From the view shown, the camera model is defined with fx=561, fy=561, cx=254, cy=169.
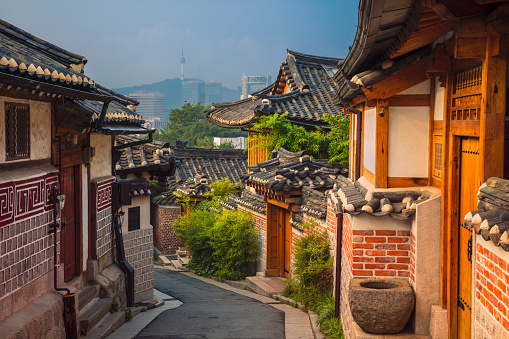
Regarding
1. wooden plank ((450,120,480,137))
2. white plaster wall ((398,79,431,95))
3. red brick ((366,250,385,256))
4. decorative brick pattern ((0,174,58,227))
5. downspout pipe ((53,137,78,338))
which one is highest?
white plaster wall ((398,79,431,95))

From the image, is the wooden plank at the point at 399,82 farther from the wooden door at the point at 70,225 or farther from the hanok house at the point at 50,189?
the wooden door at the point at 70,225

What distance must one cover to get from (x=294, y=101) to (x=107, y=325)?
11750 millimetres

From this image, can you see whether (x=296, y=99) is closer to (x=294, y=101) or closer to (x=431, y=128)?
(x=294, y=101)

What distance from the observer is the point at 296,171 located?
15.0 metres

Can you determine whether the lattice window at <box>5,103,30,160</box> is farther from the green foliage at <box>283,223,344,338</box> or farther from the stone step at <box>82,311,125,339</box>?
the green foliage at <box>283,223,344,338</box>

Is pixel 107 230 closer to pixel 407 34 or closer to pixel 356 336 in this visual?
pixel 356 336

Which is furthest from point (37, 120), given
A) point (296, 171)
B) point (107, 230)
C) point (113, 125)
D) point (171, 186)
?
point (171, 186)

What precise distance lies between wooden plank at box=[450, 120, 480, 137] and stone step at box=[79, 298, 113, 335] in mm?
7146

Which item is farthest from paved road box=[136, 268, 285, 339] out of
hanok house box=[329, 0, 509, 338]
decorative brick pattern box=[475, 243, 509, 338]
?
decorative brick pattern box=[475, 243, 509, 338]

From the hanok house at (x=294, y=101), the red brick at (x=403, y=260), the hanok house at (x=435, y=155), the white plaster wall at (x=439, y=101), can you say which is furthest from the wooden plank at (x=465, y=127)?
the hanok house at (x=294, y=101)

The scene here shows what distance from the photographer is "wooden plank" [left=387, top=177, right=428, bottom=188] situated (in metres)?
6.88

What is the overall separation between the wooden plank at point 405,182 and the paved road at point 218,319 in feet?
14.5

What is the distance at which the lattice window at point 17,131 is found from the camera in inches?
300

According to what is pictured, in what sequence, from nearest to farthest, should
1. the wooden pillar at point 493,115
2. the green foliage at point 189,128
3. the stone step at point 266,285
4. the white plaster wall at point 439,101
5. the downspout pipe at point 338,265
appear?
the wooden pillar at point 493,115
the white plaster wall at point 439,101
the downspout pipe at point 338,265
the stone step at point 266,285
the green foliage at point 189,128
